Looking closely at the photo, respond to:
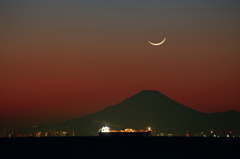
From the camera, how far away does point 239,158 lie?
12450 centimetres

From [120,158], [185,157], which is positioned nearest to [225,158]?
[185,157]

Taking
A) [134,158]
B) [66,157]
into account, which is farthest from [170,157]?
[66,157]

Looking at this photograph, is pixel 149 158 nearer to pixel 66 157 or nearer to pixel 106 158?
pixel 106 158

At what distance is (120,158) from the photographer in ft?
406

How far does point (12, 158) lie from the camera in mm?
123688

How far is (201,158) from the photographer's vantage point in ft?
414

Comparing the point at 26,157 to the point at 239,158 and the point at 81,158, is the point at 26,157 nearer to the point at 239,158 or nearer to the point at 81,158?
the point at 81,158

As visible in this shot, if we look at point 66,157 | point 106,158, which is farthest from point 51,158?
point 106,158

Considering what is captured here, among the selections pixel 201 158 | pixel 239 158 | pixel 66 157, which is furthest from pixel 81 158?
pixel 239 158

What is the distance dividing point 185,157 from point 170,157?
4.63m

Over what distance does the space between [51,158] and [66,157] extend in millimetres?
5524

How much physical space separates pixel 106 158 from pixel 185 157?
81.7 ft

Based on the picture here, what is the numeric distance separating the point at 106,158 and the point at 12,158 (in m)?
27.9

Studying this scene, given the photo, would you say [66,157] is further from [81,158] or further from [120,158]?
[120,158]
